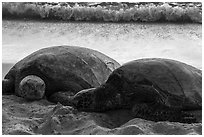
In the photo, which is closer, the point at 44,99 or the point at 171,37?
the point at 44,99

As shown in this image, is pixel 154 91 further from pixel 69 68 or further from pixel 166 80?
pixel 69 68

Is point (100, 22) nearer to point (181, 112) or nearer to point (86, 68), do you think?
point (86, 68)

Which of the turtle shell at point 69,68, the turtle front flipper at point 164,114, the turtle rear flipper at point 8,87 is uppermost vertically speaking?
the turtle shell at point 69,68

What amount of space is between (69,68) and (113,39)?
3.55m

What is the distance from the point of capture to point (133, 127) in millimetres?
2051

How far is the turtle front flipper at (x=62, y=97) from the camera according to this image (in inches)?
101

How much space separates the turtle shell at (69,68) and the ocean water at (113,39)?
5.85ft

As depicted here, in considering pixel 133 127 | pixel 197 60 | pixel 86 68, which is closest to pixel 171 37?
pixel 197 60

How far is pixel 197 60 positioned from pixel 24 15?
3841 millimetres

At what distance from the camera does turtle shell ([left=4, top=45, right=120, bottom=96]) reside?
8.66 feet

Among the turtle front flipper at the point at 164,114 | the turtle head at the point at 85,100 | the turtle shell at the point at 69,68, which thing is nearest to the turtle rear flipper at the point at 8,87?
the turtle shell at the point at 69,68

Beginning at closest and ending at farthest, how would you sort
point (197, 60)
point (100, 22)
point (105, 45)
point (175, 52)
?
point (197, 60)
point (175, 52)
point (105, 45)
point (100, 22)

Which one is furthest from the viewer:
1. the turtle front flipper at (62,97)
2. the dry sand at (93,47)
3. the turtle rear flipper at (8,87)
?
the turtle rear flipper at (8,87)

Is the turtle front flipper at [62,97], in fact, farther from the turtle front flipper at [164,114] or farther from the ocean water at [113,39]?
the ocean water at [113,39]
